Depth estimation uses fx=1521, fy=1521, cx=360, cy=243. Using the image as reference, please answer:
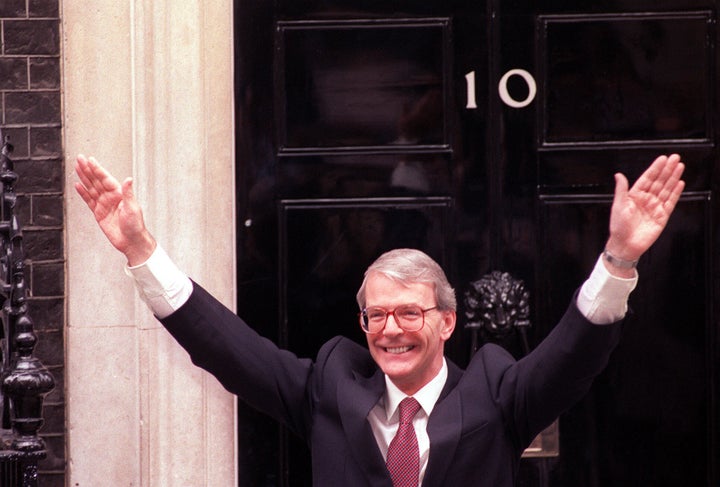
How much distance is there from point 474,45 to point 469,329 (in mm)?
1220

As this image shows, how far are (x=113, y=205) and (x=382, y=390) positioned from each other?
3.21ft

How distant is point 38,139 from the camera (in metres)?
6.38

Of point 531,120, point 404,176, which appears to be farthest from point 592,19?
A: point 404,176

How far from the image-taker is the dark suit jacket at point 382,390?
4320 millimetres

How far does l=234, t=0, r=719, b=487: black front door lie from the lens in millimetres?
6523

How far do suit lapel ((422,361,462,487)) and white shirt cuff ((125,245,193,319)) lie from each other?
2.70ft

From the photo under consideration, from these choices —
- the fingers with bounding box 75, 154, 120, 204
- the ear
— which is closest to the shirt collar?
the ear

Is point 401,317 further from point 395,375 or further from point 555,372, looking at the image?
point 555,372

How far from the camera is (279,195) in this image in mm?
6531

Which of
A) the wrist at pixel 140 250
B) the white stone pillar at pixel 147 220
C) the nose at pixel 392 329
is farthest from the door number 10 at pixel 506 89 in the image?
the wrist at pixel 140 250

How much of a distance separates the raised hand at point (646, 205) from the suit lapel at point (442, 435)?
0.75 m

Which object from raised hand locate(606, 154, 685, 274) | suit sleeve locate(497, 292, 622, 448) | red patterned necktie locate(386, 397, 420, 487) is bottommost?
red patterned necktie locate(386, 397, 420, 487)

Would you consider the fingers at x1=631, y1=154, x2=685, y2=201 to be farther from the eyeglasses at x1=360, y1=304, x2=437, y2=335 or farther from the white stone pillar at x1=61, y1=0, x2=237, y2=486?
the white stone pillar at x1=61, y1=0, x2=237, y2=486

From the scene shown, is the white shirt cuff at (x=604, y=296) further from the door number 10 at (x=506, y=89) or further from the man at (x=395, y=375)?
the door number 10 at (x=506, y=89)
